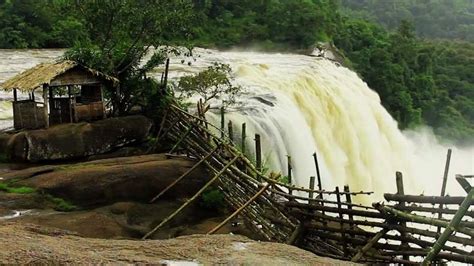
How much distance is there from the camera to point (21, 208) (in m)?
9.09

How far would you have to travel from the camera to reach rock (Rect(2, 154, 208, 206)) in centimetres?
987

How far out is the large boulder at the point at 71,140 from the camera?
11195 mm

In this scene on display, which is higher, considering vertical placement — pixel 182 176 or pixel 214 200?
pixel 182 176

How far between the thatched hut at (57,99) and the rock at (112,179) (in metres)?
1.62

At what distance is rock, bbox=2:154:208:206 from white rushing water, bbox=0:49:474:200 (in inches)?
134

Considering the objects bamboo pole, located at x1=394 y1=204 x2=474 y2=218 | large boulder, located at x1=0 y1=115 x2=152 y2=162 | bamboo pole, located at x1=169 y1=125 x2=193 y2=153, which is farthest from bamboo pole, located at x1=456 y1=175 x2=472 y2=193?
large boulder, located at x1=0 y1=115 x2=152 y2=162

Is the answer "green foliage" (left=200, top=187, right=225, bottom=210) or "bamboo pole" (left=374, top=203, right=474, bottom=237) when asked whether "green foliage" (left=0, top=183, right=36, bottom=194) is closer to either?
"green foliage" (left=200, top=187, right=225, bottom=210)

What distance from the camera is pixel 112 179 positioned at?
10219 mm

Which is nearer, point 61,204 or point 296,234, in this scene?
point 296,234

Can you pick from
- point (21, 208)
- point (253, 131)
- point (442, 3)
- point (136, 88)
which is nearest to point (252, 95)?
point (253, 131)

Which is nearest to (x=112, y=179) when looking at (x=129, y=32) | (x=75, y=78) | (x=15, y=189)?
(x=15, y=189)

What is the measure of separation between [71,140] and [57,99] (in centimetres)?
140

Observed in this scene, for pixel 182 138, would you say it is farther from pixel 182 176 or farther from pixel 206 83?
pixel 206 83

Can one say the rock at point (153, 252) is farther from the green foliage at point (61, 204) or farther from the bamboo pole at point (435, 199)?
Answer: the green foliage at point (61, 204)
